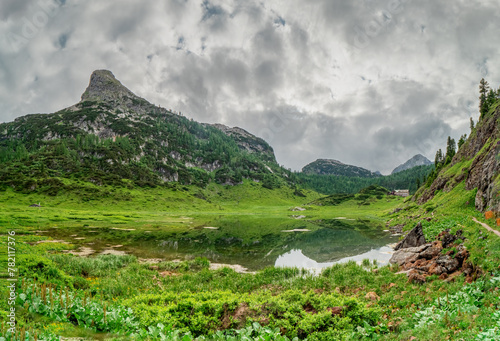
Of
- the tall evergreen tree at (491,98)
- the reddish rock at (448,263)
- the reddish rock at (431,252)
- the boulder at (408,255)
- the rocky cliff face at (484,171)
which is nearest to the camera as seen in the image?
the reddish rock at (448,263)

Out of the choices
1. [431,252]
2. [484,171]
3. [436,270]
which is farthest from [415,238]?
[484,171]

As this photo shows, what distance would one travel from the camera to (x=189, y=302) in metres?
14.8

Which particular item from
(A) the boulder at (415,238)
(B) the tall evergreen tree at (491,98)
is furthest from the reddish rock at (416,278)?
(B) the tall evergreen tree at (491,98)

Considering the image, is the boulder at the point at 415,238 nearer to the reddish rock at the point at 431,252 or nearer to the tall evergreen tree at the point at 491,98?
the reddish rock at the point at 431,252

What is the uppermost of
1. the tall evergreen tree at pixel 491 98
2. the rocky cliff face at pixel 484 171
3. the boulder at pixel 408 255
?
the tall evergreen tree at pixel 491 98

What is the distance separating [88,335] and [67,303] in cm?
311

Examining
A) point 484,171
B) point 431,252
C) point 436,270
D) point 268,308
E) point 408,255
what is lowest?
point 408,255

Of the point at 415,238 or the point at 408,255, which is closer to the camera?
the point at 408,255

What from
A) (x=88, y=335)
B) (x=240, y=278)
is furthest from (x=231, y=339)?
(x=240, y=278)

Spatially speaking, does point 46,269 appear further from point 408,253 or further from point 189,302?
point 408,253

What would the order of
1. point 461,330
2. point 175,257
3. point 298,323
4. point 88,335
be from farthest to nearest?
point 175,257, point 298,323, point 88,335, point 461,330

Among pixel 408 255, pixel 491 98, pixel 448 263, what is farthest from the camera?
pixel 491 98

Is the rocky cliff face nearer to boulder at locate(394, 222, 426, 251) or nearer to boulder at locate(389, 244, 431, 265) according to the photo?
boulder at locate(394, 222, 426, 251)

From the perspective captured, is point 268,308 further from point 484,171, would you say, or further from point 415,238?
point 484,171
